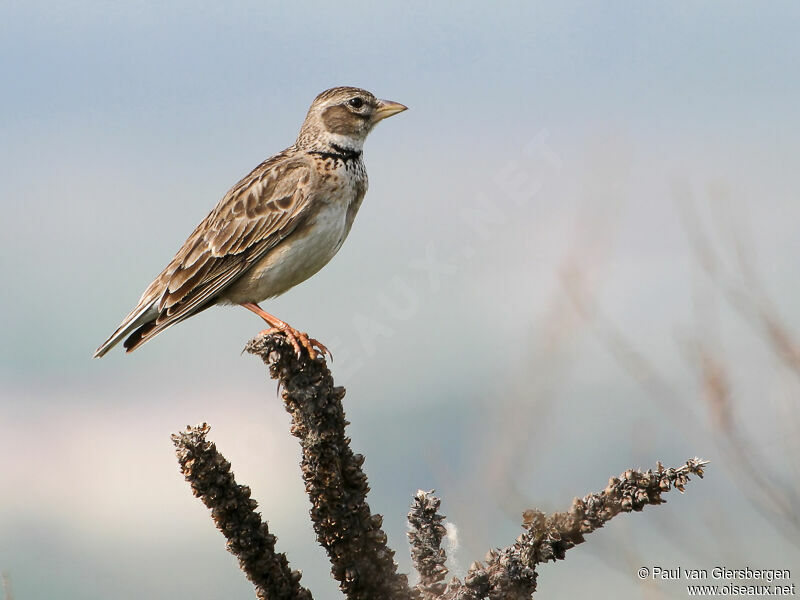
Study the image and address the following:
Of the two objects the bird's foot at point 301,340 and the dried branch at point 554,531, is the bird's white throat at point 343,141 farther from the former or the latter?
the dried branch at point 554,531

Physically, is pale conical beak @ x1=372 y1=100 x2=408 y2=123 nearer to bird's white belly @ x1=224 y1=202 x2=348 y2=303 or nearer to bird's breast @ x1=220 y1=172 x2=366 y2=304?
bird's breast @ x1=220 y1=172 x2=366 y2=304

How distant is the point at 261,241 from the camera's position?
8906 millimetres

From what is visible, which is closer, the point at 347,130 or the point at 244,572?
the point at 244,572

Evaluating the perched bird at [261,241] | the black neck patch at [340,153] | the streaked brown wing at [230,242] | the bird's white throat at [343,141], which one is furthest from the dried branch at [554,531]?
the bird's white throat at [343,141]

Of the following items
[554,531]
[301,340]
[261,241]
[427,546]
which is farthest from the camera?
[261,241]

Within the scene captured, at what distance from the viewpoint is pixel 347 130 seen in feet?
33.6

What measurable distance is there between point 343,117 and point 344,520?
6.27m

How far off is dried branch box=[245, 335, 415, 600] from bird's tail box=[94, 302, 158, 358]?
455 cm

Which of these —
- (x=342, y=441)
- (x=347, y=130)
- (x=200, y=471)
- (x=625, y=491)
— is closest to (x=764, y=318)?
(x=625, y=491)

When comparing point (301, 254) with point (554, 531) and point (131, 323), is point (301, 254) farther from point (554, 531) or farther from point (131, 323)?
point (554, 531)

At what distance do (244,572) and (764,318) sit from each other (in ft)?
9.93

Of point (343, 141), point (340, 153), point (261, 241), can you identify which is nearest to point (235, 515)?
point (261, 241)

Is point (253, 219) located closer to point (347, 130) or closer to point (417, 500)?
point (347, 130)

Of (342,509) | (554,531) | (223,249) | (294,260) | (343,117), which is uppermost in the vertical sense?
(343,117)
